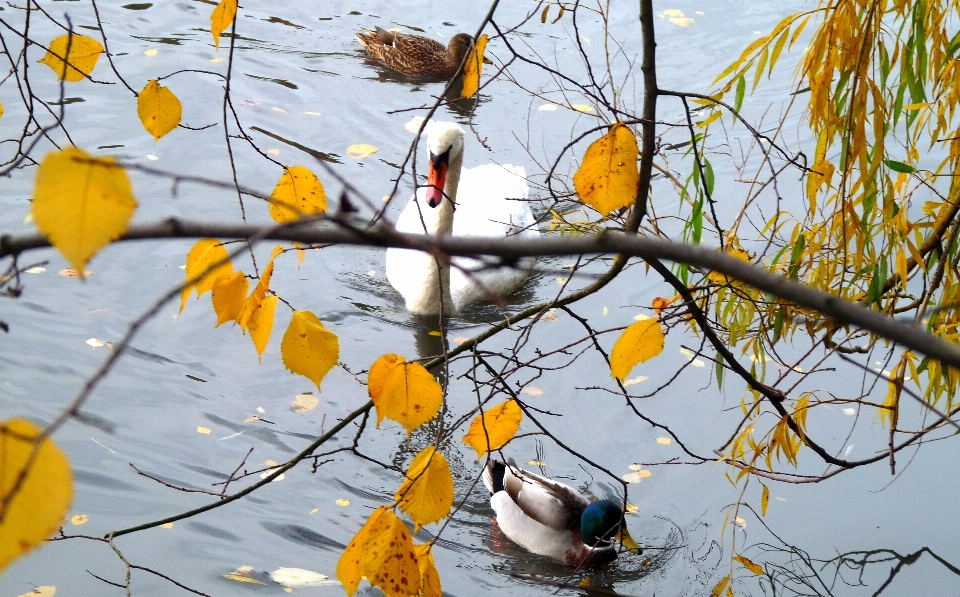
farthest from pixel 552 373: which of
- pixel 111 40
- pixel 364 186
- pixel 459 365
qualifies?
pixel 111 40

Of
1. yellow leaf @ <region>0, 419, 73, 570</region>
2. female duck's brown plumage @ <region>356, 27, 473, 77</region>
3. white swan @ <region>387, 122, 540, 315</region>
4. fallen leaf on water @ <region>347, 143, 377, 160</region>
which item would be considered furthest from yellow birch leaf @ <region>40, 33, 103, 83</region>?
female duck's brown plumage @ <region>356, 27, 473, 77</region>

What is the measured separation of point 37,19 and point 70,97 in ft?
6.02

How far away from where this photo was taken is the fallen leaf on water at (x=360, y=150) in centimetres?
755

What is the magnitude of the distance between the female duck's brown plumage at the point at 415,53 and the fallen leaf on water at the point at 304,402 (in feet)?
15.2

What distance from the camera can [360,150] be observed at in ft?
25.0

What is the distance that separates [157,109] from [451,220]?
4228 mm

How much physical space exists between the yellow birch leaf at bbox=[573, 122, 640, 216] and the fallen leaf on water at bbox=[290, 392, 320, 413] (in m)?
3.40

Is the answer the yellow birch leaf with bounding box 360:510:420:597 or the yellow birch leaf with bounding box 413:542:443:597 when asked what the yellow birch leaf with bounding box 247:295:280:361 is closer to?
the yellow birch leaf with bounding box 360:510:420:597

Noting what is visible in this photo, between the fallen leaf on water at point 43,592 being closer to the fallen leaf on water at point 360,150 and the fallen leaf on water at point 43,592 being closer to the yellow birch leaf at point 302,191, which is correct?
the yellow birch leaf at point 302,191

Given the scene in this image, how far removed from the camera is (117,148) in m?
6.98

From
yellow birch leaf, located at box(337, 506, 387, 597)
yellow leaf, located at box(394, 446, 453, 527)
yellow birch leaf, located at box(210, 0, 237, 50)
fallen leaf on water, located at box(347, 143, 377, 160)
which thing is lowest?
yellow birch leaf, located at box(337, 506, 387, 597)

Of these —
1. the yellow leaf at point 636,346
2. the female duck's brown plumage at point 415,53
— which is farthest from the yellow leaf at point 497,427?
the female duck's brown plumage at point 415,53

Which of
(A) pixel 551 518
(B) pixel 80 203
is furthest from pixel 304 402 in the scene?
(B) pixel 80 203

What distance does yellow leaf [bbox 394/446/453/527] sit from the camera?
1716mm
